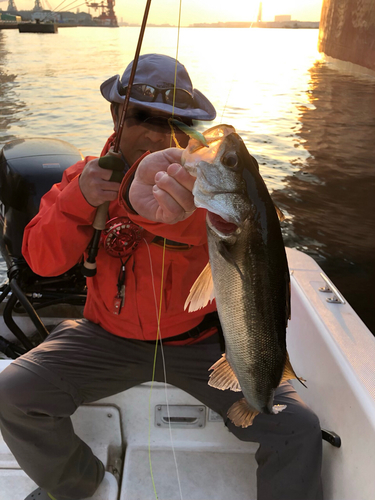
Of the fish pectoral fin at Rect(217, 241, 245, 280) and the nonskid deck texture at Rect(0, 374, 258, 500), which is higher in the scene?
the fish pectoral fin at Rect(217, 241, 245, 280)

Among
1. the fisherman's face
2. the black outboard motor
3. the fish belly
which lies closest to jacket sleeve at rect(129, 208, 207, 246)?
the fish belly

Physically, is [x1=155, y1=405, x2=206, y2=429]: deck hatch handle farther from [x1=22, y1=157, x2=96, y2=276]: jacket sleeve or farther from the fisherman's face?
the fisherman's face

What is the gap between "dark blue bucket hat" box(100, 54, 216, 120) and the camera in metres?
2.41

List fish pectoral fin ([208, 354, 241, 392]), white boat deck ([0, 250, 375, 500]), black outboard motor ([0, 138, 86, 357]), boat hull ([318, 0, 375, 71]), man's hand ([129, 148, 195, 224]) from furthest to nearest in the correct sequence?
1. boat hull ([318, 0, 375, 71])
2. black outboard motor ([0, 138, 86, 357])
3. white boat deck ([0, 250, 375, 500])
4. fish pectoral fin ([208, 354, 241, 392])
5. man's hand ([129, 148, 195, 224])

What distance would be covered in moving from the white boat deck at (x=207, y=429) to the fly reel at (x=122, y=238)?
2.77 feet

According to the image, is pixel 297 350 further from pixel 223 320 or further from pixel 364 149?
pixel 364 149

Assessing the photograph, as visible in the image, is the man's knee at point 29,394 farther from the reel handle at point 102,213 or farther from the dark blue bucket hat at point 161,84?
the dark blue bucket hat at point 161,84

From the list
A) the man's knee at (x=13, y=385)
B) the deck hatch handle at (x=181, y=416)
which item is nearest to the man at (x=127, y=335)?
the man's knee at (x=13, y=385)

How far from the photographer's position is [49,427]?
2.07 metres

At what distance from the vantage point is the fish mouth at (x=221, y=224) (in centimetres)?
136

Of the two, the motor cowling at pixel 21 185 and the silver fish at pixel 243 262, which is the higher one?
the silver fish at pixel 243 262

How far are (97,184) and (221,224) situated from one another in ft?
2.67

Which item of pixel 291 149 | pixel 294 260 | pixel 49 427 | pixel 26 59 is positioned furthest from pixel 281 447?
pixel 26 59

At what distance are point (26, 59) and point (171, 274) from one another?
1234 inches
